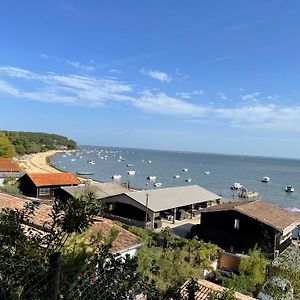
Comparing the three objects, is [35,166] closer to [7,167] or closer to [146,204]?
[7,167]

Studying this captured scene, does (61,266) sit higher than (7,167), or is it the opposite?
(61,266)

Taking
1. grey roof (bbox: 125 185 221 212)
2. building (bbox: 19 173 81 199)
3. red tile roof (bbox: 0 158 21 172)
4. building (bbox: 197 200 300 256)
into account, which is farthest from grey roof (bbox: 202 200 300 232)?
red tile roof (bbox: 0 158 21 172)

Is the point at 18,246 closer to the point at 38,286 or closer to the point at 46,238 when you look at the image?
the point at 46,238

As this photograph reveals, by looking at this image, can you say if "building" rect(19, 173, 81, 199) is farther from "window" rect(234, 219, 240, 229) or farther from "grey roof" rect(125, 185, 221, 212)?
"window" rect(234, 219, 240, 229)

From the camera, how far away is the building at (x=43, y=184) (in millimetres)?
42719

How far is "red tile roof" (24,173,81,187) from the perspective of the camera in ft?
140

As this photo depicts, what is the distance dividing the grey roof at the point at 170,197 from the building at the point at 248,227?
5971 mm

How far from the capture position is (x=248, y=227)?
83.8ft

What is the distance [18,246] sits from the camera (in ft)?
13.5

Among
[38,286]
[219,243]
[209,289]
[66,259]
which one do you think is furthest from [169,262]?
[38,286]

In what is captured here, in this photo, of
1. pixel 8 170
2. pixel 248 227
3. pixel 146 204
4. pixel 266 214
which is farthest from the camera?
pixel 8 170

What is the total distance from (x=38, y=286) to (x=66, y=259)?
147 cm

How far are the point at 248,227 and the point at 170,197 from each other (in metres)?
12.0

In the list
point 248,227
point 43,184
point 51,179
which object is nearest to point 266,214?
point 248,227
